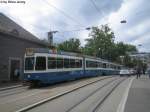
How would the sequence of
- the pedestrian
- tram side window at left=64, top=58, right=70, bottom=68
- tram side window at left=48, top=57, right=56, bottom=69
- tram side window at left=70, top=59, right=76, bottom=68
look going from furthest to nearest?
the pedestrian
tram side window at left=70, top=59, right=76, bottom=68
tram side window at left=64, top=58, right=70, bottom=68
tram side window at left=48, top=57, right=56, bottom=69

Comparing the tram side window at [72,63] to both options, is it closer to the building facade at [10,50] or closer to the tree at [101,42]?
the building facade at [10,50]

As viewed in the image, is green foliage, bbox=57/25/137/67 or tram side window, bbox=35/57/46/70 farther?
green foliage, bbox=57/25/137/67

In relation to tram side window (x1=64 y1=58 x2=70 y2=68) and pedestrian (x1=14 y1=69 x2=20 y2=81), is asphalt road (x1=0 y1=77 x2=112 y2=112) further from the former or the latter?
pedestrian (x1=14 y1=69 x2=20 y2=81)

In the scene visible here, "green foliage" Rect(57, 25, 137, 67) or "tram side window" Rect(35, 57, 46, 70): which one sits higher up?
"green foliage" Rect(57, 25, 137, 67)

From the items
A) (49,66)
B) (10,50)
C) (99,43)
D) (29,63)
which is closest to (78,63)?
(10,50)

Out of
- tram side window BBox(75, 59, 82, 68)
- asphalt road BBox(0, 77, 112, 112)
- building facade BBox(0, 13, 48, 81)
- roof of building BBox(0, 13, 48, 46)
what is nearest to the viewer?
asphalt road BBox(0, 77, 112, 112)

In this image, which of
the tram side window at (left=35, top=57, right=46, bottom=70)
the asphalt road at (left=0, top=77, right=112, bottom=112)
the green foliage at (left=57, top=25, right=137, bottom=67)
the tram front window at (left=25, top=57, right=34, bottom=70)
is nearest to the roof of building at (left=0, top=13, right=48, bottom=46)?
the tram front window at (left=25, top=57, right=34, bottom=70)

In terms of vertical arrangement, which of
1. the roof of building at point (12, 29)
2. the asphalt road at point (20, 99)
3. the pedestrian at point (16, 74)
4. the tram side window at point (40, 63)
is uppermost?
the roof of building at point (12, 29)

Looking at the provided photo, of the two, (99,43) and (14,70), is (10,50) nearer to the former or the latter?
(14,70)

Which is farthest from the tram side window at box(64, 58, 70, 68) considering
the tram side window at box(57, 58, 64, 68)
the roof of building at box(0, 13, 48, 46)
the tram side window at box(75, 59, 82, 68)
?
the roof of building at box(0, 13, 48, 46)

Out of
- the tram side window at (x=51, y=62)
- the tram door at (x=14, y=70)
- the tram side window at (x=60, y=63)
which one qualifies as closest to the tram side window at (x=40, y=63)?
the tram side window at (x=51, y=62)

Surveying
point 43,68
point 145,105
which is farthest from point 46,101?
point 43,68

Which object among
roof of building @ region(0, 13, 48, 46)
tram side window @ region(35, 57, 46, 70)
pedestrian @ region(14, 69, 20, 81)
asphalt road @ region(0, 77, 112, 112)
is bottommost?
asphalt road @ region(0, 77, 112, 112)

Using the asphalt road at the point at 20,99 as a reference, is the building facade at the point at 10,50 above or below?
above
